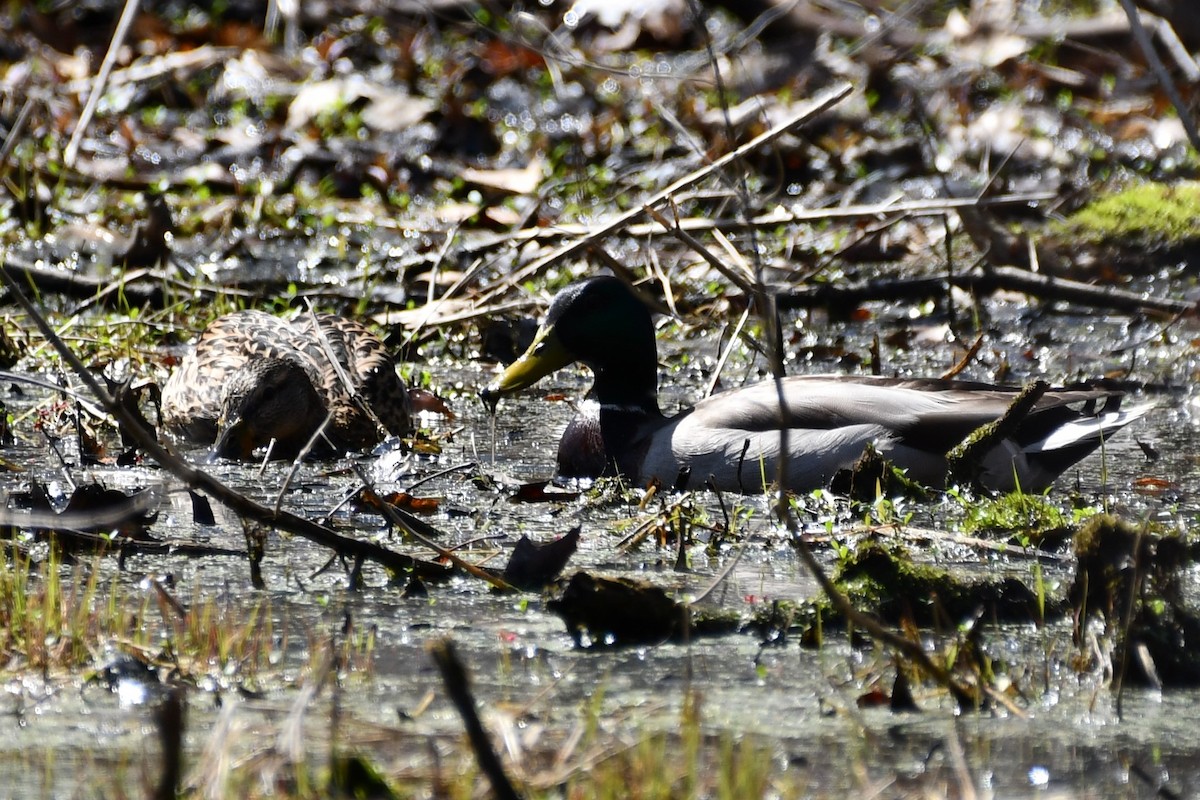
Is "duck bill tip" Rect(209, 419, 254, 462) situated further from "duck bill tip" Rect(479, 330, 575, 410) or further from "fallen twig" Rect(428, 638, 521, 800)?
"fallen twig" Rect(428, 638, 521, 800)

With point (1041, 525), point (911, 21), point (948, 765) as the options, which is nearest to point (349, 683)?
point (948, 765)

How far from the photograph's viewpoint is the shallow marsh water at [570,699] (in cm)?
311

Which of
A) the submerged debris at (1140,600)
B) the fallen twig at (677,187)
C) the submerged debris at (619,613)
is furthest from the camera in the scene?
the fallen twig at (677,187)

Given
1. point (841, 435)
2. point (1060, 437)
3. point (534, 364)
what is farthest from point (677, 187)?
point (1060, 437)

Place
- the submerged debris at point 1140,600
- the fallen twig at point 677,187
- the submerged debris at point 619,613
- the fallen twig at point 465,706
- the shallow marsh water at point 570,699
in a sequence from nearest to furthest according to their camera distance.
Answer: the fallen twig at point 465,706 → the shallow marsh water at point 570,699 → the submerged debris at point 1140,600 → the submerged debris at point 619,613 → the fallen twig at point 677,187

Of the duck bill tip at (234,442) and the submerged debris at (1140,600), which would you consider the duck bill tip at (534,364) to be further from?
the submerged debris at (1140,600)

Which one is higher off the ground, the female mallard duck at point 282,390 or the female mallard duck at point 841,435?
the female mallard duck at point 282,390

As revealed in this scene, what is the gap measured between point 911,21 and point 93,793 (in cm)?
1132

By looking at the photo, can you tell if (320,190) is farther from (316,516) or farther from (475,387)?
(316,516)

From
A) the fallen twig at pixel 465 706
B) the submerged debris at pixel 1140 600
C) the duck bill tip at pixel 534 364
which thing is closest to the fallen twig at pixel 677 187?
the duck bill tip at pixel 534 364

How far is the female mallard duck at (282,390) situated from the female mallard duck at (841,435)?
3.08 ft

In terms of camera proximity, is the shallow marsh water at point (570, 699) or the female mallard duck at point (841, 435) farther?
the female mallard duck at point (841, 435)

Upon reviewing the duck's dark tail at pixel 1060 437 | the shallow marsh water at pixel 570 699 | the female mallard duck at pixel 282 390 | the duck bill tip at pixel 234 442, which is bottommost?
the shallow marsh water at pixel 570 699

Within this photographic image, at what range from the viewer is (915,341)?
26.7ft
